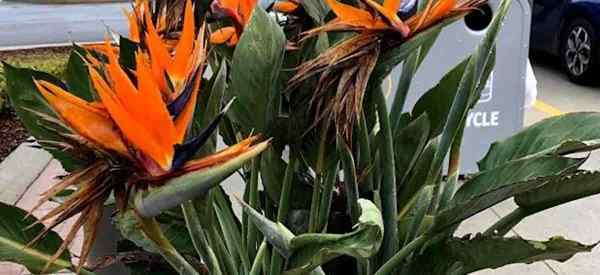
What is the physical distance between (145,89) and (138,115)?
0.12ft

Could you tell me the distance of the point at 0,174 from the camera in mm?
5395

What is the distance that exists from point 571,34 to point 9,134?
18.7 feet

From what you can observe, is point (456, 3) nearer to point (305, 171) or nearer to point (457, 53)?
point (305, 171)

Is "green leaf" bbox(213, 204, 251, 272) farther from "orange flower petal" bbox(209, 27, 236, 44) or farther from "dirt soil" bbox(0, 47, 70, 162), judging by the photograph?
"dirt soil" bbox(0, 47, 70, 162)

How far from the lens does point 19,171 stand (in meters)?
5.54

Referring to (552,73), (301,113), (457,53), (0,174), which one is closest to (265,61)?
(301,113)

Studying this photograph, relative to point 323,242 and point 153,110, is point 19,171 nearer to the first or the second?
point 323,242

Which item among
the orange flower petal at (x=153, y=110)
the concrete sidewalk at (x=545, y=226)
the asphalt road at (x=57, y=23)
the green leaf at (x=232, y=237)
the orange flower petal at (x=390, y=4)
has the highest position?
the orange flower petal at (x=390, y=4)

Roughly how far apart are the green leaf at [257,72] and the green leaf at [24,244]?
0.45 m

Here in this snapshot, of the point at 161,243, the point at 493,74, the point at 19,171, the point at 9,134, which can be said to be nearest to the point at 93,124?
the point at 161,243

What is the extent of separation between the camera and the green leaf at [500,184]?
4.29 feet

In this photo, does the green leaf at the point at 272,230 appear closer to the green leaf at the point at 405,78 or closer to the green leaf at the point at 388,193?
the green leaf at the point at 388,193

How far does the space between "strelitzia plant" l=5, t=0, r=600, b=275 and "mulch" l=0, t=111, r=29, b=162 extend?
459 centimetres

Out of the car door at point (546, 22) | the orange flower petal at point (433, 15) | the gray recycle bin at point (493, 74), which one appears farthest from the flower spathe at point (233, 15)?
the car door at point (546, 22)
